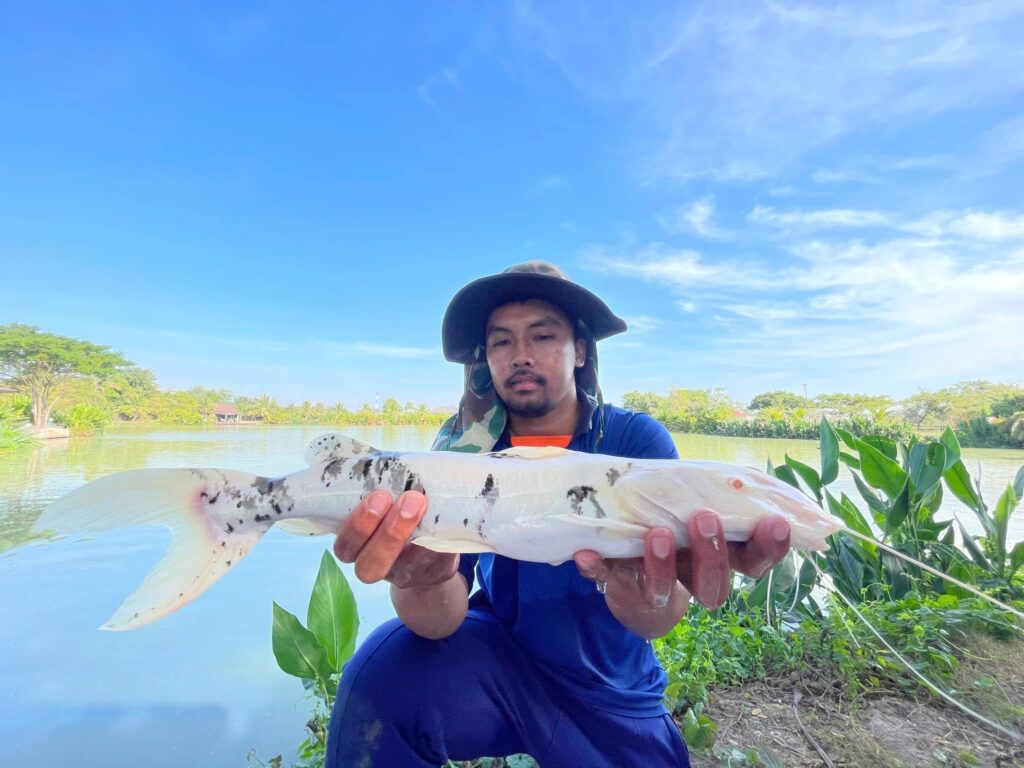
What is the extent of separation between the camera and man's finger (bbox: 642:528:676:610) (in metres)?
1.50

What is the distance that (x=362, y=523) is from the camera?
1.57 m

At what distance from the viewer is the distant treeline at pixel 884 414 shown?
23.4 metres

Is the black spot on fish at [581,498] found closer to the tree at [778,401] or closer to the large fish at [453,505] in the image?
the large fish at [453,505]

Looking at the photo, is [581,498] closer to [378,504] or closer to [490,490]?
[490,490]

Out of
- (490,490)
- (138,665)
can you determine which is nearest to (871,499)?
(490,490)

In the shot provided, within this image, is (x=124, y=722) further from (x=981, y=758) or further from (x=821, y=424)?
(x=821, y=424)

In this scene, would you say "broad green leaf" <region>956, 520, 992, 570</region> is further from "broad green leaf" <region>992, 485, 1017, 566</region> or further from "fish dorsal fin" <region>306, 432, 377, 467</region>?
"fish dorsal fin" <region>306, 432, 377, 467</region>

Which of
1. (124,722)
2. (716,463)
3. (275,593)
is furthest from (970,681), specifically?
(275,593)

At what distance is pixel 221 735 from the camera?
3014 millimetres

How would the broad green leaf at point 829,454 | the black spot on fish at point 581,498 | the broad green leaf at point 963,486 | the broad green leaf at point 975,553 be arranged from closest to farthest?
the black spot on fish at point 581,498
the broad green leaf at point 975,553
the broad green leaf at point 963,486
the broad green leaf at point 829,454

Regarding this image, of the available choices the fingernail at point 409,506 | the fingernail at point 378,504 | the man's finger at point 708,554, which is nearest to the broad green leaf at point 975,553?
the man's finger at point 708,554

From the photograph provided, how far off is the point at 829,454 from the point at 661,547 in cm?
285

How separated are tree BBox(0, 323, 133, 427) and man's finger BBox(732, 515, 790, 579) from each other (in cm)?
3876

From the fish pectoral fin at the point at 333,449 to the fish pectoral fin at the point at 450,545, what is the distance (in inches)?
15.9
